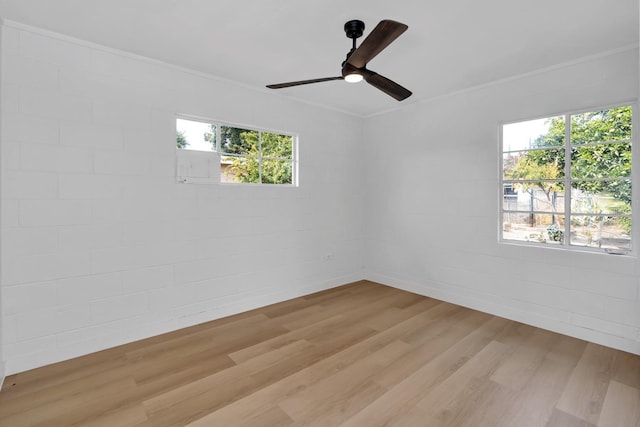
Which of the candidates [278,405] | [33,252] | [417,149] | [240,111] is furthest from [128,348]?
[417,149]

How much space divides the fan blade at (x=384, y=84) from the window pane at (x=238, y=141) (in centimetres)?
174

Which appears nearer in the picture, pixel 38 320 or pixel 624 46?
pixel 38 320

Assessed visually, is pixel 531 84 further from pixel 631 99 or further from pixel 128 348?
pixel 128 348

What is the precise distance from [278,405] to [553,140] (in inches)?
140

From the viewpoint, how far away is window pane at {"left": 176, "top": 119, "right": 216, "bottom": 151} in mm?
3211

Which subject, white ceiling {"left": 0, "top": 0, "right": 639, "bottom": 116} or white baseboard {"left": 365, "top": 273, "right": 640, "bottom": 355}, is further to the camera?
white baseboard {"left": 365, "top": 273, "right": 640, "bottom": 355}

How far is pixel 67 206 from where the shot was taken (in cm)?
259

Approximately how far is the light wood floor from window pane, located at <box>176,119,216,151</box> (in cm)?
191

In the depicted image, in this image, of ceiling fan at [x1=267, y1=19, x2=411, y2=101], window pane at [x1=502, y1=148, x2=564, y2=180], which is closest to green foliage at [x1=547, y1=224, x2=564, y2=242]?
window pane at [x1=502, y1=148, x2=564, y2=180]

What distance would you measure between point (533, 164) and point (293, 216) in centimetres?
281

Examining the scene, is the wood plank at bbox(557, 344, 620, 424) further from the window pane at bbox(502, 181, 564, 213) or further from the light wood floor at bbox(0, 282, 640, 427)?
the window pane at bbox(502, 181, 564, 213)

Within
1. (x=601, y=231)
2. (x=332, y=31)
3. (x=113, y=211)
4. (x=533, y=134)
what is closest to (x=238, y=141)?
(x=113, y=211)

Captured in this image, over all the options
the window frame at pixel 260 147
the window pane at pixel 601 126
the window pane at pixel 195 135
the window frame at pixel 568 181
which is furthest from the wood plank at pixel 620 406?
the window pane at pixel 195 135

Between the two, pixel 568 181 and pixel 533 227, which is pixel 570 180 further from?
pixel 533 227
